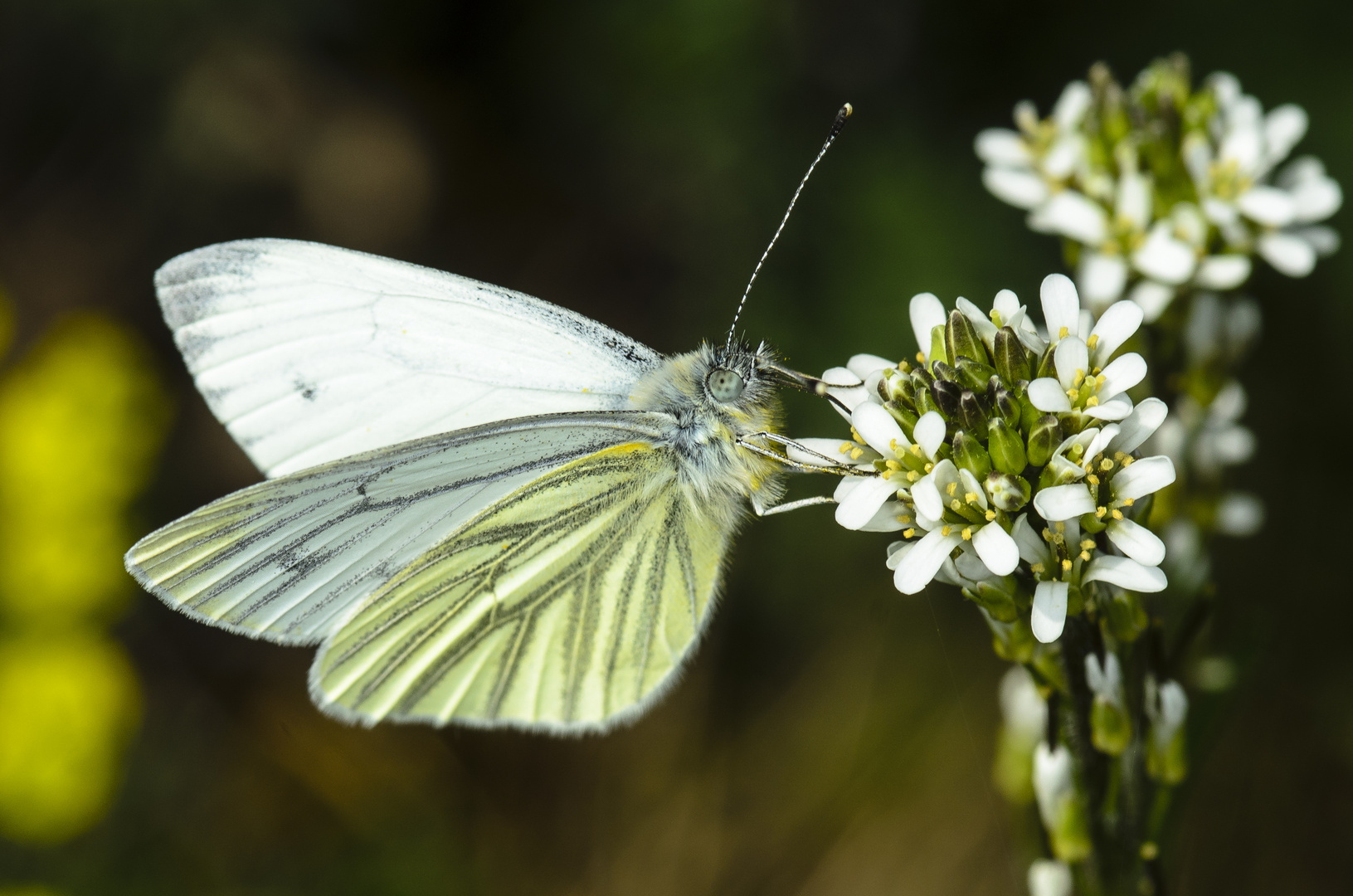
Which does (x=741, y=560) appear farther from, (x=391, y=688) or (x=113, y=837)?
(x=113, y=837)

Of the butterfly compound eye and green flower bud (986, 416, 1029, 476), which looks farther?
the butterfly compound eye

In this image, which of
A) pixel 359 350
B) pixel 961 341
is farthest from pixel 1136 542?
pixel 359 350

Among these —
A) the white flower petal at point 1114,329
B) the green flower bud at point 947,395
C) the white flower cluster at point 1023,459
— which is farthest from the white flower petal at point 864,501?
the white flower petal at point 1114,329

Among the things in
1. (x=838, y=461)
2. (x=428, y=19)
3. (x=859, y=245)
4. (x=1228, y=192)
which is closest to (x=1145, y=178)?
(x=1228, y=192)

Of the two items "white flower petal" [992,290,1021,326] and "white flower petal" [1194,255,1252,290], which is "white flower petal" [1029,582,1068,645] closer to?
"white flower petal" [992,290,1021,326]

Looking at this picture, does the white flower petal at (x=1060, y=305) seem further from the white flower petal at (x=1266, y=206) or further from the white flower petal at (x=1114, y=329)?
the white flower petal at (x=1266, y=206)

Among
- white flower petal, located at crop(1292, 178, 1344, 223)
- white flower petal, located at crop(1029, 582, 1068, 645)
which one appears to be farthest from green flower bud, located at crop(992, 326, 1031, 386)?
white flower petal, located at crop(1292, 178, 1344, 223)
